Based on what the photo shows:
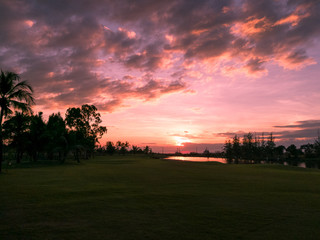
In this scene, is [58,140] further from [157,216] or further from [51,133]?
[157,216]

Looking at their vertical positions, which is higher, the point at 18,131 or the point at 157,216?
the point at 18,131

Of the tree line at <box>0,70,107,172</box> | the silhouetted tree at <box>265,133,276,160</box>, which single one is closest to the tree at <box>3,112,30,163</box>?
the tree line at <box>0,70,107,172</box>

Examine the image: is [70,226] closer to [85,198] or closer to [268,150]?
[85,198]

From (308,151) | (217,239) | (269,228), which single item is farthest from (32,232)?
(308,151)

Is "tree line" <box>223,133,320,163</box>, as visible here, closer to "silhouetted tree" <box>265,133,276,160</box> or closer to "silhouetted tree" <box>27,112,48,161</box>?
"silhouetted tree" <box>265,133,276,160</box>

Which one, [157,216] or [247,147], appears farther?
[247,147]

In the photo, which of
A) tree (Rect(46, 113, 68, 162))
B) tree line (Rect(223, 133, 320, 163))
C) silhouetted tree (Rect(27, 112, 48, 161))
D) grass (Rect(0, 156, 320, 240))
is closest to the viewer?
grass (Rect(0, 156, 320, 240))

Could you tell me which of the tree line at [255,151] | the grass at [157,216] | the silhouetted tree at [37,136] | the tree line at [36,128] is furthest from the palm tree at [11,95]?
the tree line at [255,151]

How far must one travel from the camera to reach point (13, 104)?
82.5ft

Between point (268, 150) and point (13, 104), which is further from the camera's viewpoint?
point (268, 150)

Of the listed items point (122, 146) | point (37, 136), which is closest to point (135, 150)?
point (122, 146)

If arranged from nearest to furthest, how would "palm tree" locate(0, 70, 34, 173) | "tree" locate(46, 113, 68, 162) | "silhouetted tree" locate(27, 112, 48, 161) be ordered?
1. "palm tree" locate(0, 70, 34, 173)
2. "tree" locate(46, 113, 68, 162)
3. "silhouetted tree" locate(27, 112, 48, 161)

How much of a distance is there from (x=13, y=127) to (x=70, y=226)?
179 ft

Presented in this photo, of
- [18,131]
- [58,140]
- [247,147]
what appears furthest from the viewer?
[247,147]
